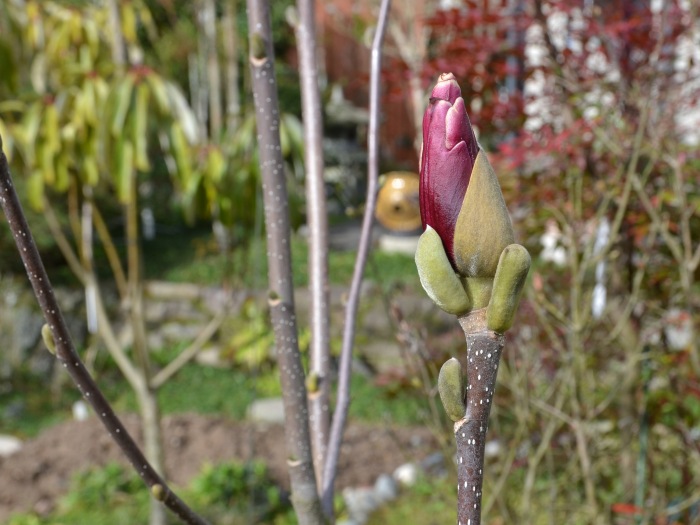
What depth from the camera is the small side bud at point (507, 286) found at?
415 millimetres

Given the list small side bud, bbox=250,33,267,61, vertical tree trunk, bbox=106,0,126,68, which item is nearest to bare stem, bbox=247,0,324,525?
small side bud, bbox=250,33,267,61

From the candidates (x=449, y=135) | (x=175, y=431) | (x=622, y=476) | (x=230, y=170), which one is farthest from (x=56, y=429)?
(x=449, y=135)

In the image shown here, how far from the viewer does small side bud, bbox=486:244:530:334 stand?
1.36 feet

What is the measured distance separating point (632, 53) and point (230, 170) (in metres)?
1.64

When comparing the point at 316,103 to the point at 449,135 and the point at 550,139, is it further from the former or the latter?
the point at 550,139

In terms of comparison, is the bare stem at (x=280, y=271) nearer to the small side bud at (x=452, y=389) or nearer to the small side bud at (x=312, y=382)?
the small side bud at (x=312, y=382)

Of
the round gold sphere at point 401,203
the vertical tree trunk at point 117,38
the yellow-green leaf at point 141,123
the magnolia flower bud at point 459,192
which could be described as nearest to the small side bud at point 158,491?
the magnolia flower bud at point 459,192

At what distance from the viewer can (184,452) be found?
4.84 m

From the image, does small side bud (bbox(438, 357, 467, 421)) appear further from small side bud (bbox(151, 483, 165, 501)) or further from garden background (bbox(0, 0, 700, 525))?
garden background (bbox(0, 0, 700, 525))

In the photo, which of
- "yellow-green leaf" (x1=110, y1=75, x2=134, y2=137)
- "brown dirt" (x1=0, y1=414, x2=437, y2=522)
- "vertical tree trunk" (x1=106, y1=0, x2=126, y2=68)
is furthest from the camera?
"brown dirt" (x1=0, y1=414, x2=437, y2=522)

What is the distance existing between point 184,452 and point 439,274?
4.69 m

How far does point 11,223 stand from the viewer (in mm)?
537

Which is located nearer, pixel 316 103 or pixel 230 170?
pixel 316 103

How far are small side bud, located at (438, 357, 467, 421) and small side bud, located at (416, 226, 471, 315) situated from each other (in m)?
0.03
